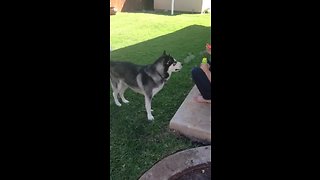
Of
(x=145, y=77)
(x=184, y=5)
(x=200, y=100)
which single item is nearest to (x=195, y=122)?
(x=200, y=100)

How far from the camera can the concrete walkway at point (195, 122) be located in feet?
3.24

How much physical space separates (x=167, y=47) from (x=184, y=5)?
15cm

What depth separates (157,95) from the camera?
101 cm

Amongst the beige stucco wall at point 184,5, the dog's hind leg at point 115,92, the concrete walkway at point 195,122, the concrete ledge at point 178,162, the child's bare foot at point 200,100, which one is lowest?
the concrete ledge at point 178,162

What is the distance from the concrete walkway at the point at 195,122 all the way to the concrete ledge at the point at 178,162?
1.6 inches

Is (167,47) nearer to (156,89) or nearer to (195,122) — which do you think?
(156,89)

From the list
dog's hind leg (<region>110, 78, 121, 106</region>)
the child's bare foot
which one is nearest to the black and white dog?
dog's hind leg (<region>110, 78, 121, 106</region>)

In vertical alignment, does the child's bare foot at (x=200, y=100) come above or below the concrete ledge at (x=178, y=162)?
above

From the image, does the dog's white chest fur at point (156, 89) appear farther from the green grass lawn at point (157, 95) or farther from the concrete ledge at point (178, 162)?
the concrete ledge at point (178, 162)

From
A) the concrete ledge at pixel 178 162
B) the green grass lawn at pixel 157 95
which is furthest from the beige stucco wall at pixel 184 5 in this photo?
the concrete ledge at pixel 178 162
